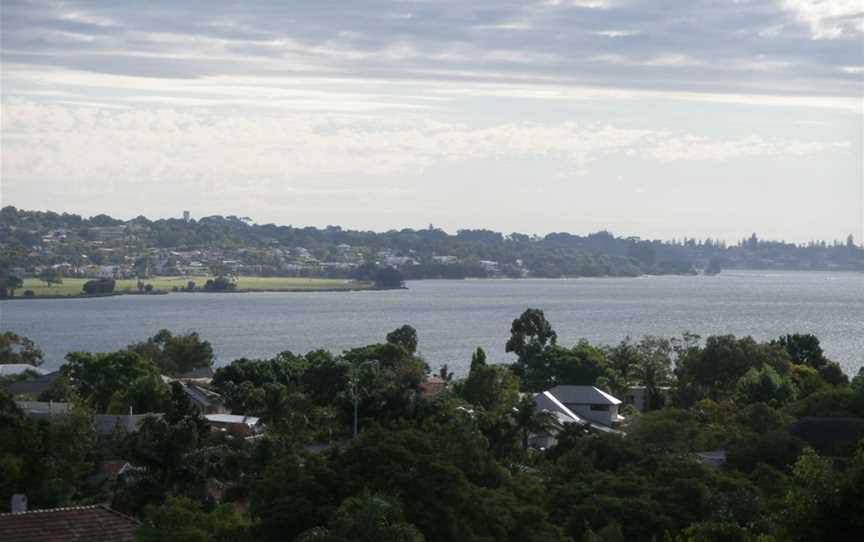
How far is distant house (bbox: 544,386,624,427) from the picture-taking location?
2692 inches

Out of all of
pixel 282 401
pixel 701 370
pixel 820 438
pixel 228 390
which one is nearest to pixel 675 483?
pixel 820 438

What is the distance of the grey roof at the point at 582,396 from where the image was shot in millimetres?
69250

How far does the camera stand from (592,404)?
69.1 m

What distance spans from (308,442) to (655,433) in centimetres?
1113

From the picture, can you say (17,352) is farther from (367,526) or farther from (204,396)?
(367,526)

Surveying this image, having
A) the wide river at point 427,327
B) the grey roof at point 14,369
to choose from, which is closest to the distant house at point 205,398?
the grey roof at point 14,369

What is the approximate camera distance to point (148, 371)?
70.7 metres

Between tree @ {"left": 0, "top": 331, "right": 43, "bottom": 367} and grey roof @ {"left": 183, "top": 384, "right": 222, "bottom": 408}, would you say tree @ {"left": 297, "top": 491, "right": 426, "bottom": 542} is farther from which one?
tree @ {"left": 0, "top": 331, "right": 43, "bottom": 367}

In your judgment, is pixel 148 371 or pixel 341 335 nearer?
pixel 148 371

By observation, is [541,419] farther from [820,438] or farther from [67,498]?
[67,498]

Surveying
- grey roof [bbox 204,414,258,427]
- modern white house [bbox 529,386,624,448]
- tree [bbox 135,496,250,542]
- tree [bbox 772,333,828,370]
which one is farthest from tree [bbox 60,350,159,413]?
tree [bbox 135,496,250,542]

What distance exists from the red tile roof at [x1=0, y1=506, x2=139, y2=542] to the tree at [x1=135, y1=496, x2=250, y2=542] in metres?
0.39

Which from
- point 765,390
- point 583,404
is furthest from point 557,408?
point 765,390

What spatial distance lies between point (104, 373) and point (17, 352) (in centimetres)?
3856
